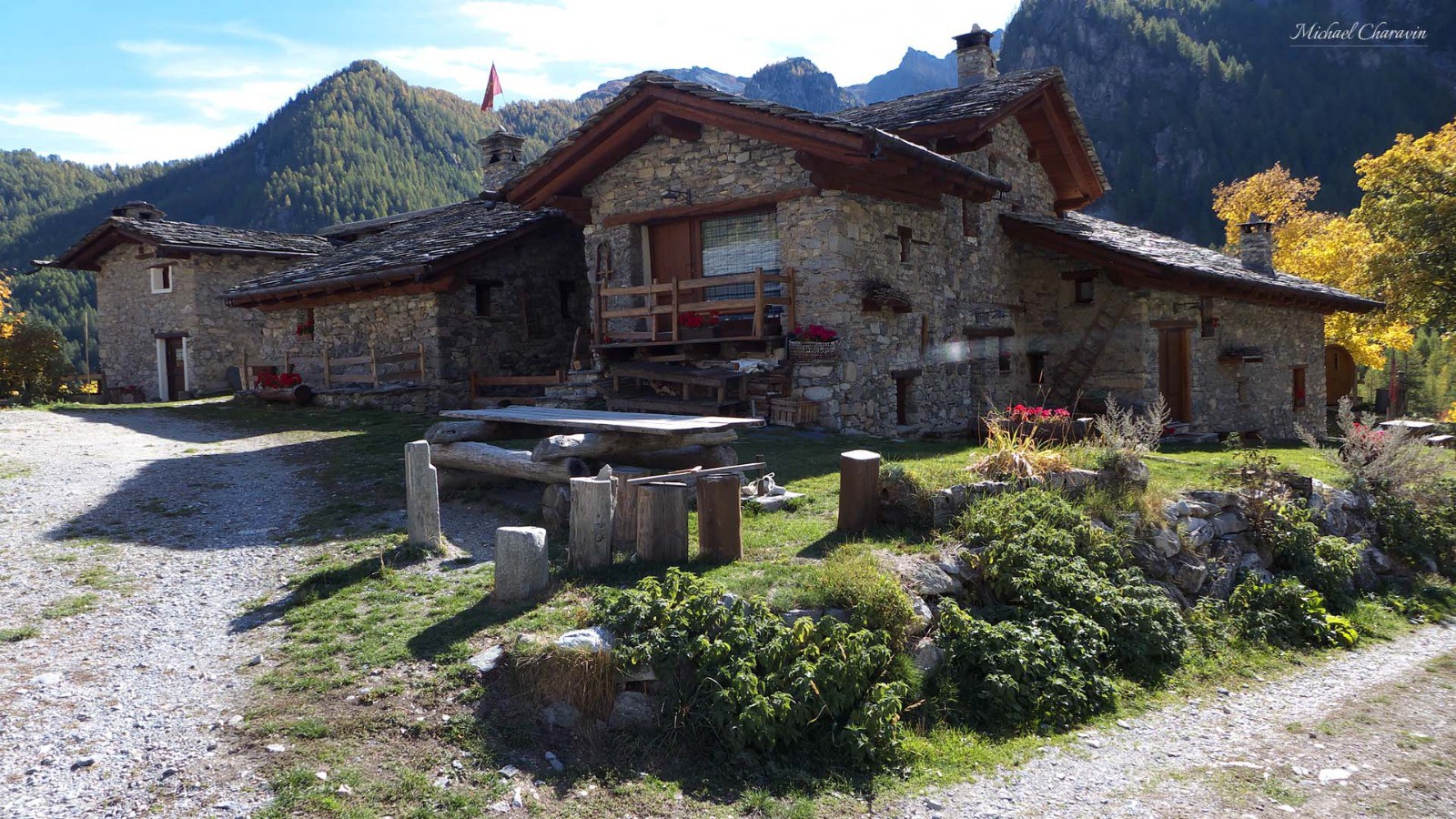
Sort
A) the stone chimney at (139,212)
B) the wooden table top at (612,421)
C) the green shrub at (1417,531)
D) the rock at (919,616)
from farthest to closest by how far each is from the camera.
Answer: the stone chimney at (139,212) → the green shrub at (1417,531) → the wooden table top at (612,421) → the rock at (919,616)

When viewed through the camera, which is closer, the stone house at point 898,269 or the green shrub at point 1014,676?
the green shrub at point 1014,676

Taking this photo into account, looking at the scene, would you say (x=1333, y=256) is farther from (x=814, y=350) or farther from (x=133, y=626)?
(x=133, y=626)

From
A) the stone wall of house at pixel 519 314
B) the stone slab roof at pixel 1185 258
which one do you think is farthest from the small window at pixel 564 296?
the stone slab roof at pixel 1185 258

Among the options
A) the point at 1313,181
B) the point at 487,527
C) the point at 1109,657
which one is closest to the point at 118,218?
the point at 487,527

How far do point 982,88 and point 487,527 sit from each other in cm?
1416

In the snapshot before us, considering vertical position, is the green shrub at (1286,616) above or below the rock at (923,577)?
below

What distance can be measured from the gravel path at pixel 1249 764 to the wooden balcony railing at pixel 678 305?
28.9ft

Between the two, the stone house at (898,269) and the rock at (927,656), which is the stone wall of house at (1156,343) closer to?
the stone house at (898,269)

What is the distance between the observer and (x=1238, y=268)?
20281 millimetres

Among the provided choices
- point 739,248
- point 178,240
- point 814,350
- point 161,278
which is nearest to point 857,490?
point 814,350

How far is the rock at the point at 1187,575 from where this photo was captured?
8.95 m

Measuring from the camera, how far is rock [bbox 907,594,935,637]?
675cm

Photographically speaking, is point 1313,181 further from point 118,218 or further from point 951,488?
point 118,218

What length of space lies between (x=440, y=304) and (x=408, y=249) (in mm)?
2043
